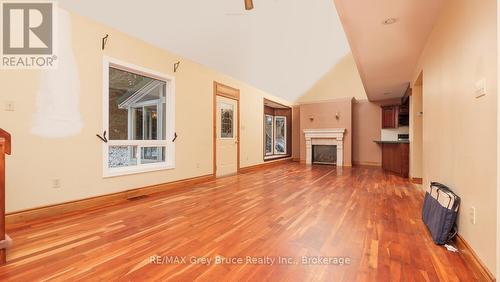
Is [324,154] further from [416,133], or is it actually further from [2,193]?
[2,193]

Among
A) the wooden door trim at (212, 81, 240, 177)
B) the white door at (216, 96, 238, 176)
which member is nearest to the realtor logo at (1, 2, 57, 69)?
the wooden door trim at (212, 81, 240, 177)

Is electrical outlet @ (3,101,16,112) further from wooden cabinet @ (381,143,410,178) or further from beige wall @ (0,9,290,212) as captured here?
wooden cabinet @ (381,143,410,178)

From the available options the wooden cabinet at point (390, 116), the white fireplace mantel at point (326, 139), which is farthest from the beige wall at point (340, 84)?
the white fireplace mantel at point (326, 139)

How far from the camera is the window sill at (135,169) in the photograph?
343 cm

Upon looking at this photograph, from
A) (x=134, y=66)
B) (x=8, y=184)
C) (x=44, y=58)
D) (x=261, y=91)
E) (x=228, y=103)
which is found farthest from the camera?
(x=261, y=91)

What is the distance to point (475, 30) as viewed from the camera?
69.8 inches

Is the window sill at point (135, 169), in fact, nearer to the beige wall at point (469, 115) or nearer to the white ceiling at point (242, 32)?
the white ceiling at point (242, 32)

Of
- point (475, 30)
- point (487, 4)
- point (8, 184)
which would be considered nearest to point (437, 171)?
point (475, 30)

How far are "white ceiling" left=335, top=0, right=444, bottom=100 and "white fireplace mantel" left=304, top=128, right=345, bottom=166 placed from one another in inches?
130

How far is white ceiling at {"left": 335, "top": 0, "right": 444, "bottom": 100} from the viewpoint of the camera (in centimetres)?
258

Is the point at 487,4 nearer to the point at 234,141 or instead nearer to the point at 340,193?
the point at 340,193

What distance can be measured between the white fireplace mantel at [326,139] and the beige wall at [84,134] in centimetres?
513

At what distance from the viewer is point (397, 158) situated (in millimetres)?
6055

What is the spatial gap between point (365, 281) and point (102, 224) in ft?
8.38
